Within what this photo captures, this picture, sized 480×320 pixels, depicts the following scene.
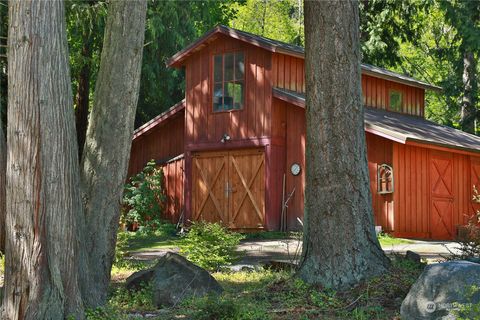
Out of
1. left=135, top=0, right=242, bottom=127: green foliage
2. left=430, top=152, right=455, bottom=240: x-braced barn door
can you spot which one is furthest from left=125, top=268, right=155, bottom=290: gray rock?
left=135, top=0, right=242, bottom=127: green foliage

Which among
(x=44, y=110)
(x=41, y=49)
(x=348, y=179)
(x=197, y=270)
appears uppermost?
(x=41, y=49)

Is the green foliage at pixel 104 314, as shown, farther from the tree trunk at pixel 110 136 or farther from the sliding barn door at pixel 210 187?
the sliding barn door at pixel 210 187

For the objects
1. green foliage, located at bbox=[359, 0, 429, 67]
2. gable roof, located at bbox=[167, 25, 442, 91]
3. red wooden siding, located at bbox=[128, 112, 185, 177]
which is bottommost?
red wooden siding, located at bbox=[128, 112, 185, 177]

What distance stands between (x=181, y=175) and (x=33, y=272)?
16.5 m

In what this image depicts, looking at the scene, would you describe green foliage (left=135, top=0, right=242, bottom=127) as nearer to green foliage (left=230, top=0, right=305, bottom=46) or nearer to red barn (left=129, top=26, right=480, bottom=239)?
red barn (left=129, top=26, right=480, bottom=239)

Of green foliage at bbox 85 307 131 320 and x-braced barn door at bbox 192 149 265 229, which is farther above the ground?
x-braced barn door at bbox 192 149 265 229

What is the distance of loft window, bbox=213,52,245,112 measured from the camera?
70.5 feet

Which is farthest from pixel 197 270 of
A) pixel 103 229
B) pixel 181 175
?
pixel 181 175

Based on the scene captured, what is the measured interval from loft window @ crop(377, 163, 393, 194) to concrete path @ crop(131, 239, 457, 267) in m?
1.98

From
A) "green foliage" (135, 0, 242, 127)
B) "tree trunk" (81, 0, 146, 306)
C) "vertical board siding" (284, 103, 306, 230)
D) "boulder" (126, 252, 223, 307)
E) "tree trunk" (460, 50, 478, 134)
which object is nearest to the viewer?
"tree trunk" (81, 0, 146, 306)

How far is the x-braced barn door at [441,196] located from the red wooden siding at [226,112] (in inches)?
188

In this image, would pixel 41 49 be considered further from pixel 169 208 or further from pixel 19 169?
pixel 169 208

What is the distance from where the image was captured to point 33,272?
7.12 meters

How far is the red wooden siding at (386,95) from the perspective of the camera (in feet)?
77.2
